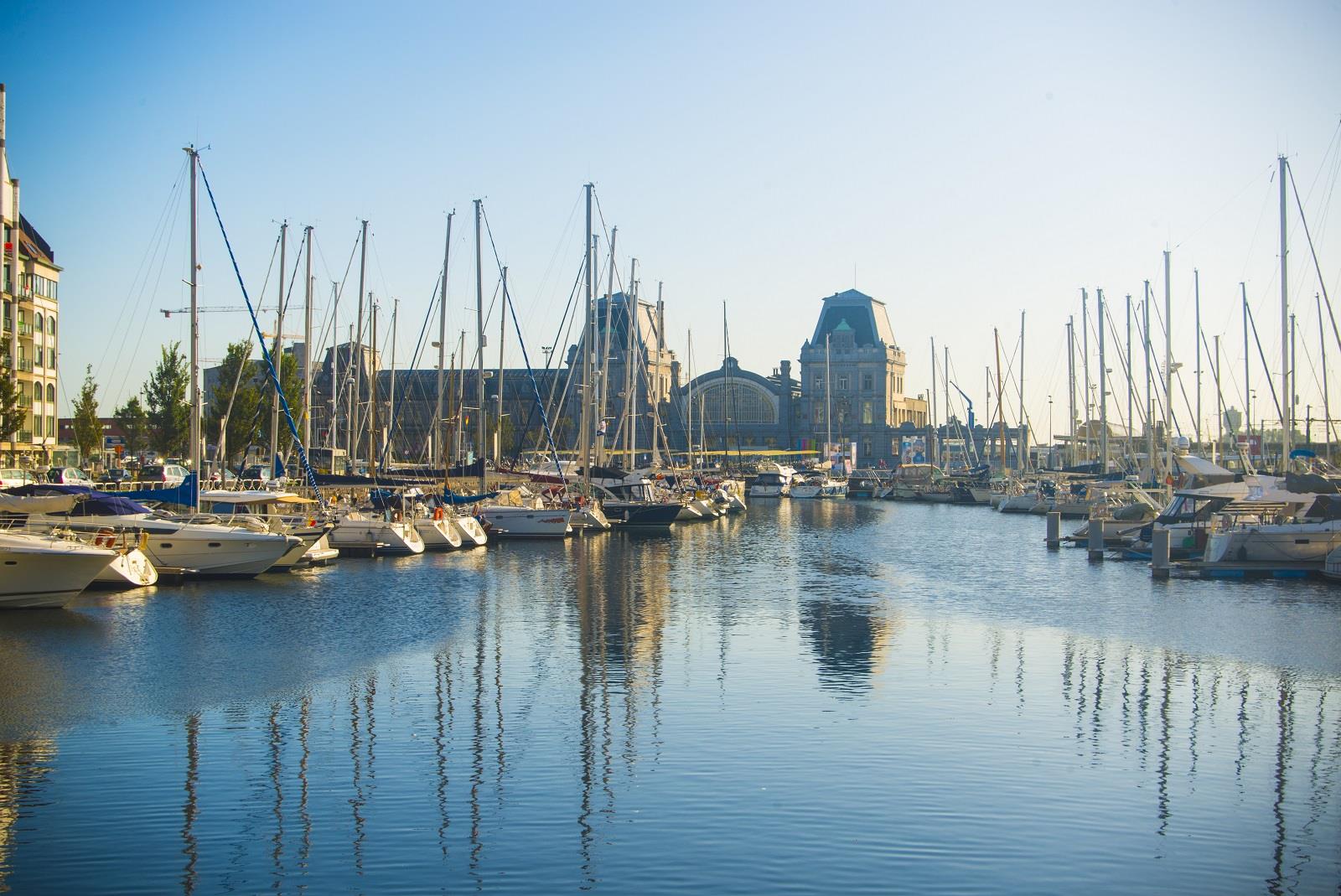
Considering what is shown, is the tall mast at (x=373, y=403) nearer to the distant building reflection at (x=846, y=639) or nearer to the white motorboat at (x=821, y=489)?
the distant building reflection at (x=846, y=639)

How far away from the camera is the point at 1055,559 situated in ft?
193

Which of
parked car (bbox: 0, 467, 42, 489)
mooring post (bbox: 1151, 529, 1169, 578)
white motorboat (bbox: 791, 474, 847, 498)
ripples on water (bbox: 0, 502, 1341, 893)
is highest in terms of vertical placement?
parked car (bbox: 0, 467, 42, 489)

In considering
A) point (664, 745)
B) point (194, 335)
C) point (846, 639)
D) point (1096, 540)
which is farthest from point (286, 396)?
point (664, 745)

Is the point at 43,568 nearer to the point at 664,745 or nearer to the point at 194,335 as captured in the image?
the point at 194,335

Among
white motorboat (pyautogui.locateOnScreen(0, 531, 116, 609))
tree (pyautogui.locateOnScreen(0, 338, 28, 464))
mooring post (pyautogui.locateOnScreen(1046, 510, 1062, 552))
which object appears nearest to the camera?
white motorboat (pyautogui.locateOnScreen(0, 531, 116, 609))

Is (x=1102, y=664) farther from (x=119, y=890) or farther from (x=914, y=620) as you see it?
(x=119, y=890)

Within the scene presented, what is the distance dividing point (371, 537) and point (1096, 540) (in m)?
30.5

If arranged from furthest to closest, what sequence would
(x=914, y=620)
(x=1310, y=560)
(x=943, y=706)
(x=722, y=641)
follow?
1. (x=1310, y=560)
2. (x=914, y=620)
3. (x=722, y=641)
4. (x=943, y=706)

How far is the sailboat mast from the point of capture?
1690 inches

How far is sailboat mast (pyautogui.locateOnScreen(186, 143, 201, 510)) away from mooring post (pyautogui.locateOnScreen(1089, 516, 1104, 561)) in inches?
1412

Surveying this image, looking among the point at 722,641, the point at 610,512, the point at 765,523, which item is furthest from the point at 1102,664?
the point at 765,523

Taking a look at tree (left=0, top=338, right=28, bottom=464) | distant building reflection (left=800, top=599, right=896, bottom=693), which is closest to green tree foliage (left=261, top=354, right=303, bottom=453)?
tree (left=0, top=338, right=28, bottom=464)

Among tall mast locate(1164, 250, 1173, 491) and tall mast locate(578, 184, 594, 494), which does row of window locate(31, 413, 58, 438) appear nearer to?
tall mast locate(578, 184, 594, 494)

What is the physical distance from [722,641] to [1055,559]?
98.3 ft
